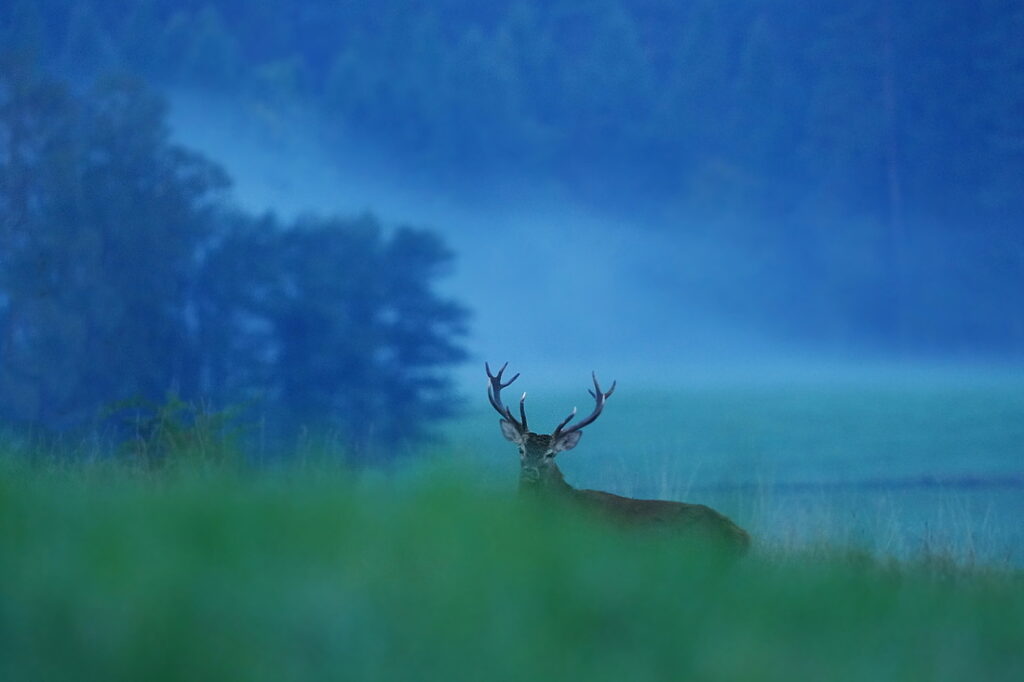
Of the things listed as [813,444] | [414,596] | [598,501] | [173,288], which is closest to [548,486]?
[598,501]

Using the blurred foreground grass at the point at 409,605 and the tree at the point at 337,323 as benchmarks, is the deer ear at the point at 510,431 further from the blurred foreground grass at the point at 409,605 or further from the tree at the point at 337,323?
the tree at the point at 337,323

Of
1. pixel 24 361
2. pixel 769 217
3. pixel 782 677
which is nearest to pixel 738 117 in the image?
pixel 769 217

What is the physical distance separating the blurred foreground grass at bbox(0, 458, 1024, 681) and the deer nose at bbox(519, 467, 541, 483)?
89.5 inches

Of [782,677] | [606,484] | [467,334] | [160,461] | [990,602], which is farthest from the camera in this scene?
[467,334]

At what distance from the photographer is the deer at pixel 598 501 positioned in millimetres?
5484

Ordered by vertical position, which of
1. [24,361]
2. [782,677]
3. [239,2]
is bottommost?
[782,677]

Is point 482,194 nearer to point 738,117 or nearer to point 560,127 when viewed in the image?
point 560,127

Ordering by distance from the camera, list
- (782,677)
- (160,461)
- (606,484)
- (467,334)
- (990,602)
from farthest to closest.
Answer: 1. (467,334)
2. (606,484)
3. (160,461)
4. (990,602)
5. (782,677)

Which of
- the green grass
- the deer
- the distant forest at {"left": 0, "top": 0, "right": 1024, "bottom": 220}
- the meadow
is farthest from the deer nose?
the distant forest at {"left": 0, "top": 0, "right": 1024, "bottom": 220}

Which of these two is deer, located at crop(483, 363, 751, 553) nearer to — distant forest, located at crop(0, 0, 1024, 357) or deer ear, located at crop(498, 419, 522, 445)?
deer ear, located at crop(498, 419, 522, 445)

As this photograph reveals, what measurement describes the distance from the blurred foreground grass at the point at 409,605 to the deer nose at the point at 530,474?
7.46ft

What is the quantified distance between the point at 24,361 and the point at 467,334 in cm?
379

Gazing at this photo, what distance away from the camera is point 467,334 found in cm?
995

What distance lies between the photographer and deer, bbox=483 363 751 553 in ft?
18.0
